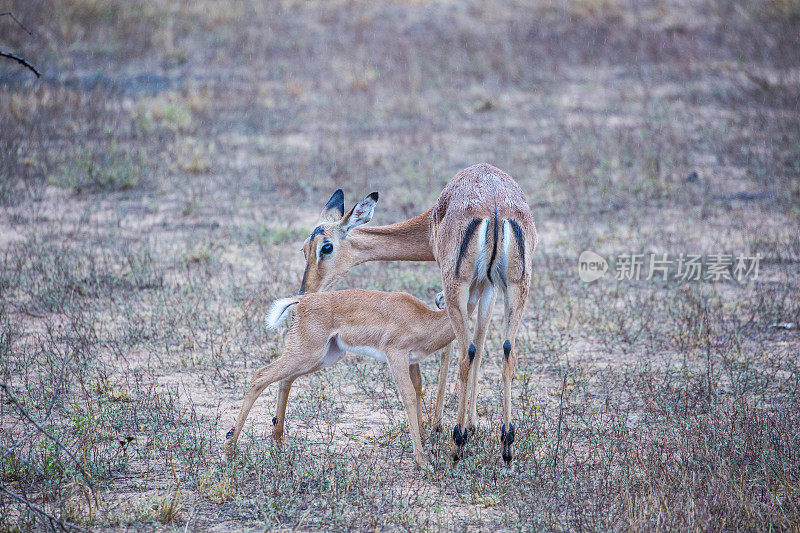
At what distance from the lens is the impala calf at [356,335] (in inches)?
214

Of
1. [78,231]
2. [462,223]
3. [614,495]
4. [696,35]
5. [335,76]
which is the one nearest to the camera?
[614,495]

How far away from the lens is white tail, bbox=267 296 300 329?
5.52 m

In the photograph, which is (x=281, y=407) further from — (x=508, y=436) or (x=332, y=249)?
(x=332, y=249)

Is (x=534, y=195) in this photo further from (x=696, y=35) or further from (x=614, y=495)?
(x=696, y=35)

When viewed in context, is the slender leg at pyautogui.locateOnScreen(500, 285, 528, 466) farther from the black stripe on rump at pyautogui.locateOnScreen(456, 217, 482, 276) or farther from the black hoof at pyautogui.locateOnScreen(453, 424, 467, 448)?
the black stripe on rump at pyautogui.locateOnScreen(456, 217, 482, 276)

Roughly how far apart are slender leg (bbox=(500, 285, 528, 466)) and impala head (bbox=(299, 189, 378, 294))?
2060mm

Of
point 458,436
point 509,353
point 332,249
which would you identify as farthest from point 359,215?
point 458,436

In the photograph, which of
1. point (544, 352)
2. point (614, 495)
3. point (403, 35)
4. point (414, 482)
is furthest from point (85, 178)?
point (403, 35)

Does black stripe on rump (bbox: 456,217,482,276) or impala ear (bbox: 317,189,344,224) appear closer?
black stripe on rump (bbox: 456,217,482,276)

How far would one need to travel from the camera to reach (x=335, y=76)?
62.8ft

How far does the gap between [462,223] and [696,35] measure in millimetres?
18991

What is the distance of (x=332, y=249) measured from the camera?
22.9 ft

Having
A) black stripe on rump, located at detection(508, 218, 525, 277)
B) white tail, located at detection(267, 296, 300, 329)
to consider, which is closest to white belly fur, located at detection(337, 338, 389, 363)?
white tail, located at detection(267, 296, 300, 329)

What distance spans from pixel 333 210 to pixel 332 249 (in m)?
0.69
